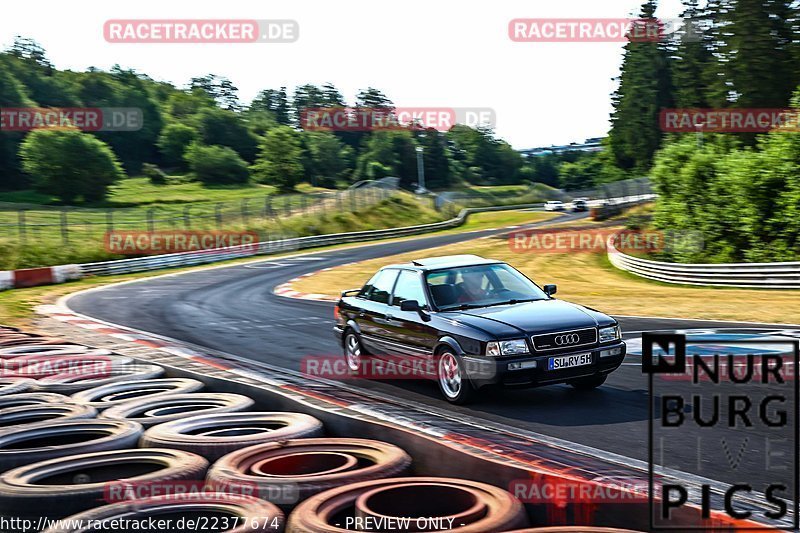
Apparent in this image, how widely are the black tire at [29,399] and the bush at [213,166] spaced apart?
97.4 meters

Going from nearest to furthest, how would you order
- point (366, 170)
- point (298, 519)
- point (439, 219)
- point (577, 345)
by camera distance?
point (298, 519), point (577, 345), point (439, 219), point (366, 170)

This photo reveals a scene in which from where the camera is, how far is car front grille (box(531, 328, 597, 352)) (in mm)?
8453

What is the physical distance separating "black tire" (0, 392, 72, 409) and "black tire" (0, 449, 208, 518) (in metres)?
2.28

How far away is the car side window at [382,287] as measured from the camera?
10.5m

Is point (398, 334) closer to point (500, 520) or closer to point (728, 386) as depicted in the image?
point (728, 386)

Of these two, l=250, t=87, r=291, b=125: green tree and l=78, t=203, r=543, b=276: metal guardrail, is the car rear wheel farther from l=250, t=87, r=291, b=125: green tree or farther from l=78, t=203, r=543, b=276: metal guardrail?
l=250, t=87, r=291, b=125: green tree

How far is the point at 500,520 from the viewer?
13.8 feet

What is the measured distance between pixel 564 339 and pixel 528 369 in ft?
1.64

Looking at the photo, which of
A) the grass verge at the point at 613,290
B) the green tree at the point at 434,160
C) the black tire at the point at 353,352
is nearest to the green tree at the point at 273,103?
the green tree at the point at 434,160

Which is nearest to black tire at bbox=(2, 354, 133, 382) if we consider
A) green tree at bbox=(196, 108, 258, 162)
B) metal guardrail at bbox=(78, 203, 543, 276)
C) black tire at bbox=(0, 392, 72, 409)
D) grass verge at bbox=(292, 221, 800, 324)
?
black tire at bbox=(0, 392, 72, 409)

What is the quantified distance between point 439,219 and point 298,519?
66.7 metres

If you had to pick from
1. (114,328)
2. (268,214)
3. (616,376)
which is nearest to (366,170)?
(268,214)

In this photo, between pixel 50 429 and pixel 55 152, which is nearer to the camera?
pixel 50 429

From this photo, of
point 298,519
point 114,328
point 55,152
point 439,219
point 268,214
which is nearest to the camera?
point 298,519
